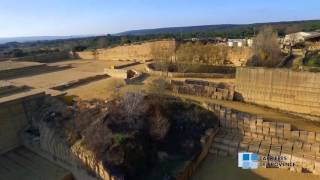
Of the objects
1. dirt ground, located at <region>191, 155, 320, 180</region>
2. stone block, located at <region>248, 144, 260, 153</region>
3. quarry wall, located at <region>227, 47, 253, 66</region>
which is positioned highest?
quarry wall, located at <region>227, 47, 253, 66</region>

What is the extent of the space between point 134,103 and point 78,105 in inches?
106

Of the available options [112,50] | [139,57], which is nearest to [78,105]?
[139,57]

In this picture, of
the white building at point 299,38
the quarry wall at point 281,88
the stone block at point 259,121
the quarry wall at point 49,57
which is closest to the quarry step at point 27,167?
the stone block at point 259,121

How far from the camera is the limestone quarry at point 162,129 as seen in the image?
8758 mm

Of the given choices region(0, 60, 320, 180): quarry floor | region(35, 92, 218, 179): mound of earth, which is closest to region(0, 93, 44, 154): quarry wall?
region(35, 92, 218, 179): mound of earth

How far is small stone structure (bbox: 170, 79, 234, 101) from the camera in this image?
12656 mm

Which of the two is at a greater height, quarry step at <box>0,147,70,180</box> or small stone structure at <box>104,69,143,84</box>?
small stone structure at <box>104,69,143,84</box>

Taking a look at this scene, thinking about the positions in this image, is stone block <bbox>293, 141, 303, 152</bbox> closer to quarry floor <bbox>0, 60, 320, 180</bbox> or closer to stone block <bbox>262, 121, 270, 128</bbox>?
quarry floor <bbox>0, 60, 320, 180</bbox>

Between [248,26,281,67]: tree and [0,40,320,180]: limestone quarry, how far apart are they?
484 cm

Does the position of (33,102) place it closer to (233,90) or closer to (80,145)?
(80,145)

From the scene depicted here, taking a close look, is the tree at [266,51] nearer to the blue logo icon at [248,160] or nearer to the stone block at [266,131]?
the stone block at [266,131]

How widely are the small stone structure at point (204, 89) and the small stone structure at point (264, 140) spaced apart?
187cm

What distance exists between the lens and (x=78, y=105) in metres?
11.4

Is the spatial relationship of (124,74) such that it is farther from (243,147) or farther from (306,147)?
(306,147)
